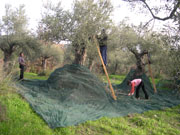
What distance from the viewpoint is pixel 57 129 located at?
3.65 m

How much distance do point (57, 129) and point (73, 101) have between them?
2.16 m

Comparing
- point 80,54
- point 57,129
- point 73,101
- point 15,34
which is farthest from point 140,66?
point 15,34

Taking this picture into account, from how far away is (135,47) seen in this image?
1172cm

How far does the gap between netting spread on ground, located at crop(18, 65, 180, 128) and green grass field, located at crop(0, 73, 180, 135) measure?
22 cm

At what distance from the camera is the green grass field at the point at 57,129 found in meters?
3.41

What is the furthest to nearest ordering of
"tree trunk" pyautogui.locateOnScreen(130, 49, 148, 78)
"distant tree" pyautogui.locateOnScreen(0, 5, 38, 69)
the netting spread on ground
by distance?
"distant tree" pyautogui.locateOnScreen(0, 5, 38, 69) → "tree trunk" pyautogui.locateOnScreen(130, 49, 148, 78) → the netting spread on ground

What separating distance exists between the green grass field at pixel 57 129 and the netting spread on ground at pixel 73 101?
0.72 feet

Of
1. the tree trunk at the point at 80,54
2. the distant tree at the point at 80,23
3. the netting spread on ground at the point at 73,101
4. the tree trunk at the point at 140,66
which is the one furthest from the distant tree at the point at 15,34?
the tree trunk at the point at 140,66

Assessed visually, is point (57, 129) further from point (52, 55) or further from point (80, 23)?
point (52, 55)

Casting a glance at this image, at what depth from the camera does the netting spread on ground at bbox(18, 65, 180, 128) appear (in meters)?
4.35

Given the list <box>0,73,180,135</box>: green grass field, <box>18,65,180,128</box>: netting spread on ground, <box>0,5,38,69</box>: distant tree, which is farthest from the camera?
<box>0,5,38,69</box>: distant tree

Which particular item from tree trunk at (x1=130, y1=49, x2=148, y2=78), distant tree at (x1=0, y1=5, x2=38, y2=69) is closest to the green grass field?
tree trunk at (x1=130, y1=49, x2=148, y2=78)

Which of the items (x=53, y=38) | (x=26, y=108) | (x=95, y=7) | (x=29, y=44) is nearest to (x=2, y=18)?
(x=29, y=44)

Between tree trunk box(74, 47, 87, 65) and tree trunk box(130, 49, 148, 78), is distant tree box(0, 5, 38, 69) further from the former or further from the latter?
tree trunk box(130, 49, 148, 78)
